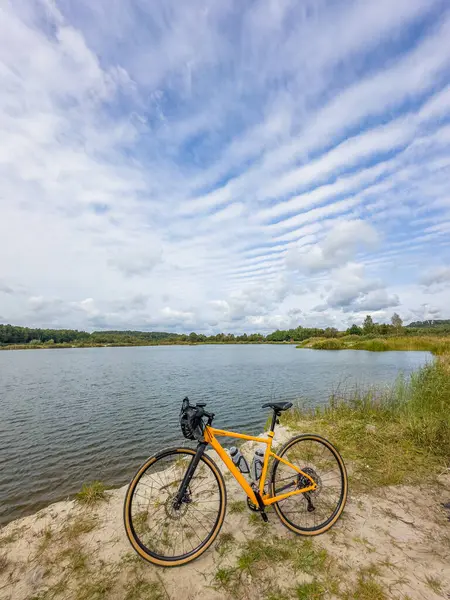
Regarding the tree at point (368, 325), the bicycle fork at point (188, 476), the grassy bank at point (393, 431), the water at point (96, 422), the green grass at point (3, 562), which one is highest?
the tree at point (368, 325)

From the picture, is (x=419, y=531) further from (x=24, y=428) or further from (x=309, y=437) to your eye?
(x=24, y=428)

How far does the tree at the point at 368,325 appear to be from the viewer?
89213 mm

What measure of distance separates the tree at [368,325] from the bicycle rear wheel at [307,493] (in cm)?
9441

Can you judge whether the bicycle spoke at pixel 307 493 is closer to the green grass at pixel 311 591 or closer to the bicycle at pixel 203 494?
the bicycle at pixel 203 494

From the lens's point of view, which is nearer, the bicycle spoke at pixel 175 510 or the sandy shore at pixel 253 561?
the sandy shore at pixel 253 561

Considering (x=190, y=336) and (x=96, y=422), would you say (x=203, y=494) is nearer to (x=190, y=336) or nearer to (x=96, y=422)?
(x=96, y=422)

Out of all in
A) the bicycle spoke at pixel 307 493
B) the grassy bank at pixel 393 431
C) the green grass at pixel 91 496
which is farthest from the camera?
the grassy bank at pixel 393 431

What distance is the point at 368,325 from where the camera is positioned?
9131 cm

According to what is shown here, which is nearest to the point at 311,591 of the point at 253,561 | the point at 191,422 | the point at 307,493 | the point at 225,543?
the point at 253,561

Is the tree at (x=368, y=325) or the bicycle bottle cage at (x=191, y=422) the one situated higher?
the tree at (x=368, y=325)

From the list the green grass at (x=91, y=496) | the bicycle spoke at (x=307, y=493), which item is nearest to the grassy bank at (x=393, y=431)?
the bicycle spoke at (x=307, y=493)

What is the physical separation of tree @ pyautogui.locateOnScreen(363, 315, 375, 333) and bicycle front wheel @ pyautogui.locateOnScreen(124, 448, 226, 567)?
9557 centimetres

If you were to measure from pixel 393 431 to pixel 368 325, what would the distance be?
93.6 meters

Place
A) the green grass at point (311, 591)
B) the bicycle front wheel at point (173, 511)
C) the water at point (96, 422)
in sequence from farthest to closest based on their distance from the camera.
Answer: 1. the water at point (96, 422)
2. the bicycle front wheel at point (173, 511)
3. the green grass at point (311, 591)
